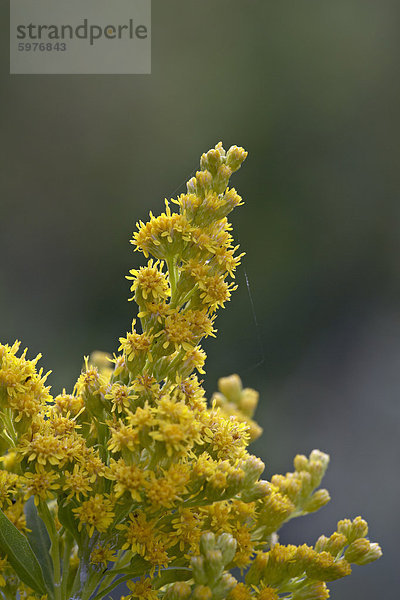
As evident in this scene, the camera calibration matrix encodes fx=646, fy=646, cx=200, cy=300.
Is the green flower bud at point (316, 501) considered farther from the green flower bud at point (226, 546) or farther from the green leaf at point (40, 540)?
the green leaf at point (40, 540)

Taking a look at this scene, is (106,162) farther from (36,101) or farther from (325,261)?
(325,261)

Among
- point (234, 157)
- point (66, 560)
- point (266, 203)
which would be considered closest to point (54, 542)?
point (66, 560)

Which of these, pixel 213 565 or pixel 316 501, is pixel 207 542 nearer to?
pixel 213 565

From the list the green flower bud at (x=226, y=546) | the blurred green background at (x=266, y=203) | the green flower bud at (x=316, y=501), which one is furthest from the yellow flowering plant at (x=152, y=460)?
the blurred green background at (x=266, y=203)

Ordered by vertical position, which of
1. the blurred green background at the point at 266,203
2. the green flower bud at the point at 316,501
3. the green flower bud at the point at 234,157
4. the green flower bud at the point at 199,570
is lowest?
the green flower bud at the point at 199,570

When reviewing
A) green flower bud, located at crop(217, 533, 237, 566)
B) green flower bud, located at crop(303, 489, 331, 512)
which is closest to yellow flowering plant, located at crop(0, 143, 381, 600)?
green flower bud, located at crop(217, 533, 237, 566)

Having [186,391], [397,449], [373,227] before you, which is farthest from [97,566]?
[373,227]
